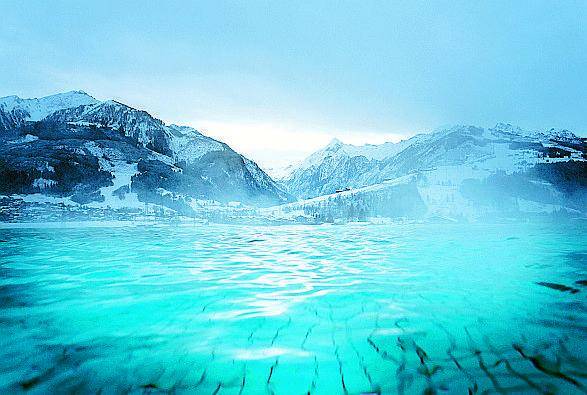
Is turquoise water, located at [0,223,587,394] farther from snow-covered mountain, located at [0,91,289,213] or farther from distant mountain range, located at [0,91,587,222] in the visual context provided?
snow-covered mountain, located at [0,91,289,213]

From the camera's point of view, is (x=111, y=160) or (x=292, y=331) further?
(x=111, y=160)

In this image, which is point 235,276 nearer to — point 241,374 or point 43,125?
point 241,374

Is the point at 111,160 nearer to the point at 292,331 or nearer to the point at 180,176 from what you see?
the point at 180,176

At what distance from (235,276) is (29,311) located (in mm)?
6112

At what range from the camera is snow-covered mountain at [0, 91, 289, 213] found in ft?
291

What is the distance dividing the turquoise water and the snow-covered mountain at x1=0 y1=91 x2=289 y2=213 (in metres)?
82.9

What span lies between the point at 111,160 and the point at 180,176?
25.0m

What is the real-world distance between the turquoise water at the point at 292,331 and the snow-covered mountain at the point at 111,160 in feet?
272

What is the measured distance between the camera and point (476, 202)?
2766 inches

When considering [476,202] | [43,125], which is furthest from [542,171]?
[43,125]

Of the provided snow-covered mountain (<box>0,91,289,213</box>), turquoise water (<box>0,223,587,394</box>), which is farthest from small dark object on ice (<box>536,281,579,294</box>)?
snow-covered mountain (<box>0,91,289,213</box>)

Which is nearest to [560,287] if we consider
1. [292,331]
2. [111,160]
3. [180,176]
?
[292,331]

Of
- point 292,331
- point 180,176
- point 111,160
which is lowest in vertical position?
point 292,331

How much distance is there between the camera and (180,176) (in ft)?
411
